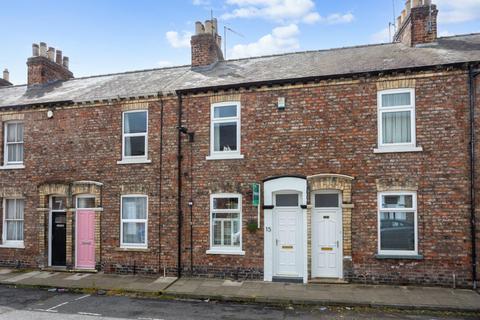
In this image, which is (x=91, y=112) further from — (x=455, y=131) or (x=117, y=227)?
(x=455, y=131)

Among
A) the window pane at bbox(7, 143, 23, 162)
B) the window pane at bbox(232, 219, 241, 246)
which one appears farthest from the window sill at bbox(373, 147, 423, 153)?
the window pane at bbox(7, 143, 23, 162)

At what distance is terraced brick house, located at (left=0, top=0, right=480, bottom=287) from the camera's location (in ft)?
33.4

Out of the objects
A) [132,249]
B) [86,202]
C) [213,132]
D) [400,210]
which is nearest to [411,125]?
[400,210]

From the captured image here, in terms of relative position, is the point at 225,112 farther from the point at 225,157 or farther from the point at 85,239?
the point at 85,239

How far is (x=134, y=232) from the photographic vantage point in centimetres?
1251

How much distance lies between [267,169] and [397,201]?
3.95 m

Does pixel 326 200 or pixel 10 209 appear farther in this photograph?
pixel 10 209

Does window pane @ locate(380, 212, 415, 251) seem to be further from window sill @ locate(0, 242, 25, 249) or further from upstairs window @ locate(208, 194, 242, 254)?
window sill @ locate(0, 242, 25, 249)

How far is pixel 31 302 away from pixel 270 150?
7.92 m

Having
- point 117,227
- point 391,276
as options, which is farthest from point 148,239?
point 391,276

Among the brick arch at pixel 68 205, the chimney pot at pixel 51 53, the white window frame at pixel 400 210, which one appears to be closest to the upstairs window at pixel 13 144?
the brick arch at pixel 68 205

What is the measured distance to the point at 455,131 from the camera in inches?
399

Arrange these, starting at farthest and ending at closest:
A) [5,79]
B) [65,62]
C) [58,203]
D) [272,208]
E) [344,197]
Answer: [5,79] < [65,62] < [58,203] < [272,208] < [344,197]

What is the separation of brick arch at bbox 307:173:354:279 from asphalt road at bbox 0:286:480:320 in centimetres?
209
